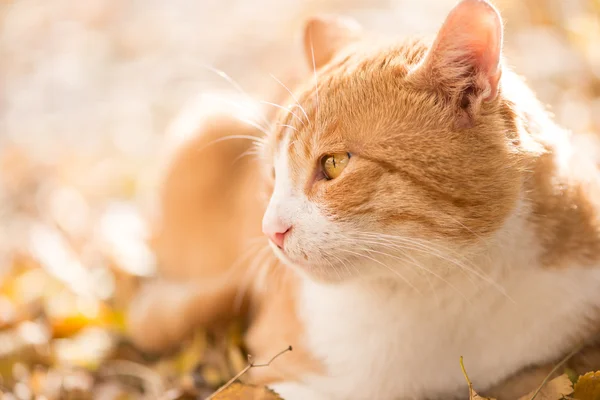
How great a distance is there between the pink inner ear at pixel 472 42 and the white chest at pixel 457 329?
0.41 m

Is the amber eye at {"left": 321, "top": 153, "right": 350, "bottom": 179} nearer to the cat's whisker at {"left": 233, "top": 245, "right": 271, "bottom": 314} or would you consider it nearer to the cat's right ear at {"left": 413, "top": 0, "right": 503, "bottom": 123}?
the cat's right ear at {"left": 413, "top": 0, "right": 503, "bottom": 123}

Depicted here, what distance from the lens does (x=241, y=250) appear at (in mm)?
1828

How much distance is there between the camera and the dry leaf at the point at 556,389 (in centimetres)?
112

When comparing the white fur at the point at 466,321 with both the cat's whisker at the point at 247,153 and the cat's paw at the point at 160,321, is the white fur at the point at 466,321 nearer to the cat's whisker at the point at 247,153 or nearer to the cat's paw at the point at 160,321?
the cat's whisker at the point at 247,153

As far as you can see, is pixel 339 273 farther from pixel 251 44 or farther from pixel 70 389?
pixel 251 44

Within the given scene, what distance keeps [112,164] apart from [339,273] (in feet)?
6.65

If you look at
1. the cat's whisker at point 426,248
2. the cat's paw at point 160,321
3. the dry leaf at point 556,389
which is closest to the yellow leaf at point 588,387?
the dry leaf at point 556,389

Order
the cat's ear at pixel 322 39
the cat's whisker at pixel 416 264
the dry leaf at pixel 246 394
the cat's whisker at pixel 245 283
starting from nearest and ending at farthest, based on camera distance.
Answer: the cat's whisker at pixel 416 264 < the dry leaf at pixel 246 394 < the cat's ear at pixel 322 39 < the cat's whisker at pixel 245 283

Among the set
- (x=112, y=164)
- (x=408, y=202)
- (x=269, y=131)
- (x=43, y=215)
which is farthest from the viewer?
(x=112, y=164)

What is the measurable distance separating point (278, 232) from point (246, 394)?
35cm

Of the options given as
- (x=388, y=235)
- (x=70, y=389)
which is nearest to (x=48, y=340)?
(x=70, y=389)

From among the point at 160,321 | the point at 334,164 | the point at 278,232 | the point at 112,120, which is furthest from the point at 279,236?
the point at 112,120

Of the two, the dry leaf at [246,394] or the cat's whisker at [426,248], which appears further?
the dry leaf at [246,394]

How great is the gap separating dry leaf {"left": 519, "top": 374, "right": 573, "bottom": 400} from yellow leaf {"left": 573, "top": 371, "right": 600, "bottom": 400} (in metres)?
0.03
